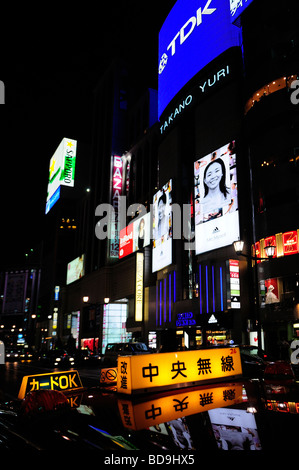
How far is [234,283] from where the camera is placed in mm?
27578

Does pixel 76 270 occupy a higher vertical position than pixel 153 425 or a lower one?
higher

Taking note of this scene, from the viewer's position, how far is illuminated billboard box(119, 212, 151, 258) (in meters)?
41.6

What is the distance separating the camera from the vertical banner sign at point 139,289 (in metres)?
39.6

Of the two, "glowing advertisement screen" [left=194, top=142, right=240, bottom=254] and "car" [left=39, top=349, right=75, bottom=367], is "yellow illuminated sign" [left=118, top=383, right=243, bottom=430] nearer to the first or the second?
"car" [left=39, top=349, right=75, bottom=367]

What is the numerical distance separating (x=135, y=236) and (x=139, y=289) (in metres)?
6.80

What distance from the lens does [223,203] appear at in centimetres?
3011

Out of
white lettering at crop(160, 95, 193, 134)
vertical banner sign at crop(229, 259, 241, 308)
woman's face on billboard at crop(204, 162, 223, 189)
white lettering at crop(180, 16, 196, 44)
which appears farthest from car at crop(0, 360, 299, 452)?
white lettering at crop(180, 16, 196, 44)

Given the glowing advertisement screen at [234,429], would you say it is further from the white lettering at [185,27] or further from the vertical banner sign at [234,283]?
the white lettering at [185,27]

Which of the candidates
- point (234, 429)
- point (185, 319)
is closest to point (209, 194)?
point (185, 319)

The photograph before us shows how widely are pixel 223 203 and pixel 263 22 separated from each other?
16.9 m

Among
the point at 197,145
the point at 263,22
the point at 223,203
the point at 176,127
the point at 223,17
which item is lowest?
the point at 223,203

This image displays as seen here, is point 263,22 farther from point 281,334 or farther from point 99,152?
point 99,152

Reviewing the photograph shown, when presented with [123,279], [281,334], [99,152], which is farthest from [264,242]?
[99,152]

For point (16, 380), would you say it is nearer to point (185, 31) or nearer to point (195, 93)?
point (195, 93)
